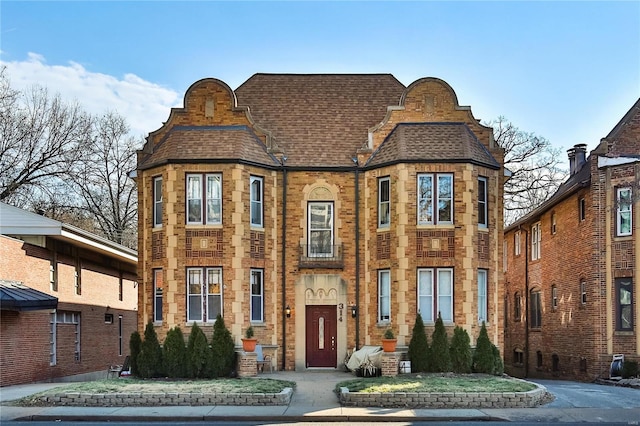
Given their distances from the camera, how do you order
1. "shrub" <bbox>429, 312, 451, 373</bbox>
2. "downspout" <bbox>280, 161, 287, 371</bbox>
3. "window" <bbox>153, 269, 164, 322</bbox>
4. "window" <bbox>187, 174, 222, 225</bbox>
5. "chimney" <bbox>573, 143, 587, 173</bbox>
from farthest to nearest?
1. "chimney" <bbox>573, 143, 587, 173</bbox>
2. "downspout" <bbox>280, 161, 287, 371</bbox>
3. "window" <bbox>153, 269, 164, 322</bbox>
4. "window" <bbox>187, 174, 222, 225</bbox>
5. "shrub" <bbox>429, 312, 451, 373</bbox>

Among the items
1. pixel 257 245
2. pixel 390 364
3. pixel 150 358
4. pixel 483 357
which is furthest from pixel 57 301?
pixel 483 357

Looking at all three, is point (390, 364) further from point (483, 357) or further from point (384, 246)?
point (384, 246)

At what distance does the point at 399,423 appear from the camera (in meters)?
17.3

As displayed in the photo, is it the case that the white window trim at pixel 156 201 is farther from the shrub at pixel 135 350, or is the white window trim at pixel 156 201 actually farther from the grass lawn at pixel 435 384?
the grass lawn at pixel 435 384

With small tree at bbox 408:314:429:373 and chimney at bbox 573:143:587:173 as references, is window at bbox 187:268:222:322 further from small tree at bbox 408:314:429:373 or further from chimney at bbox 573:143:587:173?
chimney at bbox 573:143:587:173

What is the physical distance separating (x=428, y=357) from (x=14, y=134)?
95.9 ft

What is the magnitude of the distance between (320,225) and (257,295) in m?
3.20

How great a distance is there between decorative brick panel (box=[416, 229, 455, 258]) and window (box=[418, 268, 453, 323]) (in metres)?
0.49

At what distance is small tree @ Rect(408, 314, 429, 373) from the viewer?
2495 centimetres

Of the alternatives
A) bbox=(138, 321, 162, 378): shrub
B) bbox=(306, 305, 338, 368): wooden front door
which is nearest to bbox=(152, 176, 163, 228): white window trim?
bbox=(138, 321, 162, 378): shrub

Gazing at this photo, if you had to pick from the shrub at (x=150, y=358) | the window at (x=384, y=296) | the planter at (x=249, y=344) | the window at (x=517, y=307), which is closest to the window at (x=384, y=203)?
the window at (x=384, y=296)

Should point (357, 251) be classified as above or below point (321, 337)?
above

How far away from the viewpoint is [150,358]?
24797mm

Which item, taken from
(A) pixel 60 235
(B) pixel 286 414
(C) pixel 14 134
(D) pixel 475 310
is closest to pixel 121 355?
(A) pixel 60 235
